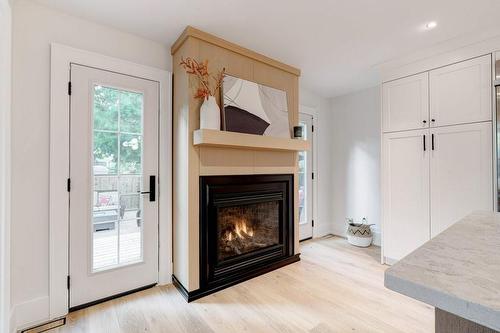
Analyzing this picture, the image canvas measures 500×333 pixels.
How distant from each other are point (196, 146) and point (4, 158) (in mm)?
1263

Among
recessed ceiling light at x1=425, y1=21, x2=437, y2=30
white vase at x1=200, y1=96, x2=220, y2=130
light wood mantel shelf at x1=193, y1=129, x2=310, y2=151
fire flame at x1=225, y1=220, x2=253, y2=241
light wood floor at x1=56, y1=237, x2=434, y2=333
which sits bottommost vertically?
light wood floor at x1=56, y1=237, x2=434, y2=333

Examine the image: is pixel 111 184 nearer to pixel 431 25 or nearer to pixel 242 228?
pixel 242 228

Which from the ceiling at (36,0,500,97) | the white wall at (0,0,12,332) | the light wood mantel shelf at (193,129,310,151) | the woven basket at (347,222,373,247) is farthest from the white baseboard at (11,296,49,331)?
the woven basket at (347,222,373,247)

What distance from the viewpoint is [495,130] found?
2162 mm

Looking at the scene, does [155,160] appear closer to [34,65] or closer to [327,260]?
[34,65]

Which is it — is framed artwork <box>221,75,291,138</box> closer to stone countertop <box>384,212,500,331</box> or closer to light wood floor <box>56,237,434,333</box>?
light wood floor <box>56,237,434,333</box>

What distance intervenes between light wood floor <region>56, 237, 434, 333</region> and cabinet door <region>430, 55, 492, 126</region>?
180 centimetres

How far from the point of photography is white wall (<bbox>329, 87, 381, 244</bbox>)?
12.2ft

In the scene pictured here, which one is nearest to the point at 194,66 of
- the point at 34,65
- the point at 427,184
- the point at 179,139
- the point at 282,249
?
the point at 179,139

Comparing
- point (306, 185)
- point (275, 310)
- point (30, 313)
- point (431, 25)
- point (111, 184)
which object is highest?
point (431, 25)

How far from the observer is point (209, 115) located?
7.09 ft

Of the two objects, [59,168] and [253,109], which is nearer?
[59,168]

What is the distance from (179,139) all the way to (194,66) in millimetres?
681

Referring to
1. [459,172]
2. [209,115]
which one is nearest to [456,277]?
[209,115]
